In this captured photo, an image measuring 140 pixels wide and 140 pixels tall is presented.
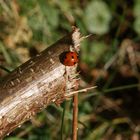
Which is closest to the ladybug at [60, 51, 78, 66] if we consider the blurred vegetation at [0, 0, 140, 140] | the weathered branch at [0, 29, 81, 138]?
the weathered branch at [0, 29, 81, 138]

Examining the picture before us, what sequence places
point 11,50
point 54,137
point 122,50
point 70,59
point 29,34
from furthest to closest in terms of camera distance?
point 122,50 < point 29,34 < point 11,50 < point 54,137 < point 70,59

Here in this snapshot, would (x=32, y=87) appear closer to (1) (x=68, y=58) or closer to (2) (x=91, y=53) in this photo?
(1) (x=68, y=58)

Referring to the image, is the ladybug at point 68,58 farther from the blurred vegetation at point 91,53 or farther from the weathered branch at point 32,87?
the blurred vegetation at point 91,53

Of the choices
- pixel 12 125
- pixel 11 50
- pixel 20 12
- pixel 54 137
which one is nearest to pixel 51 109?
pixel 54 137

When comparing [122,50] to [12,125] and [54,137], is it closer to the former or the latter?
[54,137]

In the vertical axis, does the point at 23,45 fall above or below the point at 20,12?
below

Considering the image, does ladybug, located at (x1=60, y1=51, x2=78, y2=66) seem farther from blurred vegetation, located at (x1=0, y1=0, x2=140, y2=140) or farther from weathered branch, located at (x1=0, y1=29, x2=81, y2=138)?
blurred vegetation, located at (x1=0, y1=0, x2=140, y2=140)
